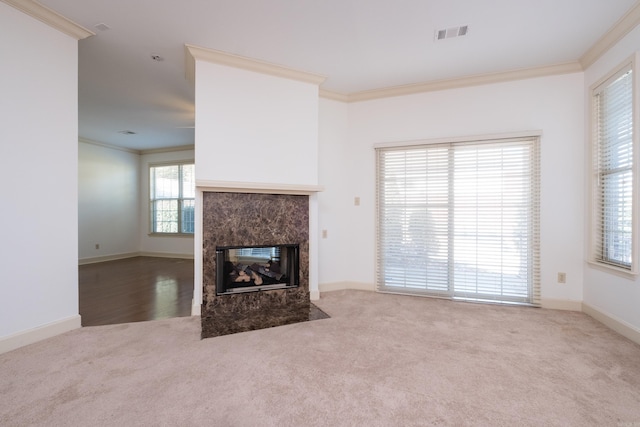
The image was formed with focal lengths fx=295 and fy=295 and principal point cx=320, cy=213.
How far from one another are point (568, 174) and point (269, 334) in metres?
3.86

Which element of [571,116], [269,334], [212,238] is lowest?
[269,334]

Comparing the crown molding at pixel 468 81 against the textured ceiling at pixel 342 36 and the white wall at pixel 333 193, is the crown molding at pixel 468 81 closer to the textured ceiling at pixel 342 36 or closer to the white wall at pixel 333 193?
the textured ceiling at pixel 342 36

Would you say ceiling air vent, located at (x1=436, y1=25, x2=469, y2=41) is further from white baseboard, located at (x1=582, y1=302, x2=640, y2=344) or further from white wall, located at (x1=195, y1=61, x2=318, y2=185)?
white baseboard, located at (x1=582, y1=302, x2=640, y2=344)

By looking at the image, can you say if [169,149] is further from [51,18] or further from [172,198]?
[51,18]

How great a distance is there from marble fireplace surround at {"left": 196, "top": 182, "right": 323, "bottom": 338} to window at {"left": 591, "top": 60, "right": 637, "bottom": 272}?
3.09m

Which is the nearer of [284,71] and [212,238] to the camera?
[212,238]

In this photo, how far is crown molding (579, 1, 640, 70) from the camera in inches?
102

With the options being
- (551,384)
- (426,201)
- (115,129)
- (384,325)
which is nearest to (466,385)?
(551,384)

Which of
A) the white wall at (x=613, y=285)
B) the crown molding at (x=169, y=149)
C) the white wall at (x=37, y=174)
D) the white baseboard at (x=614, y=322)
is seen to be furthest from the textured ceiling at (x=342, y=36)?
the crown molding at (x=169, y=149)

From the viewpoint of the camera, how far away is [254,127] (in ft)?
11.4

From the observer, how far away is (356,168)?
4441 millimetres

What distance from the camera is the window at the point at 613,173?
2.80m

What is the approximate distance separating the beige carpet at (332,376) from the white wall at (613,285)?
20 centimetres

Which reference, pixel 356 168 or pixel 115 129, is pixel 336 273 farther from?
pixel 115 129
